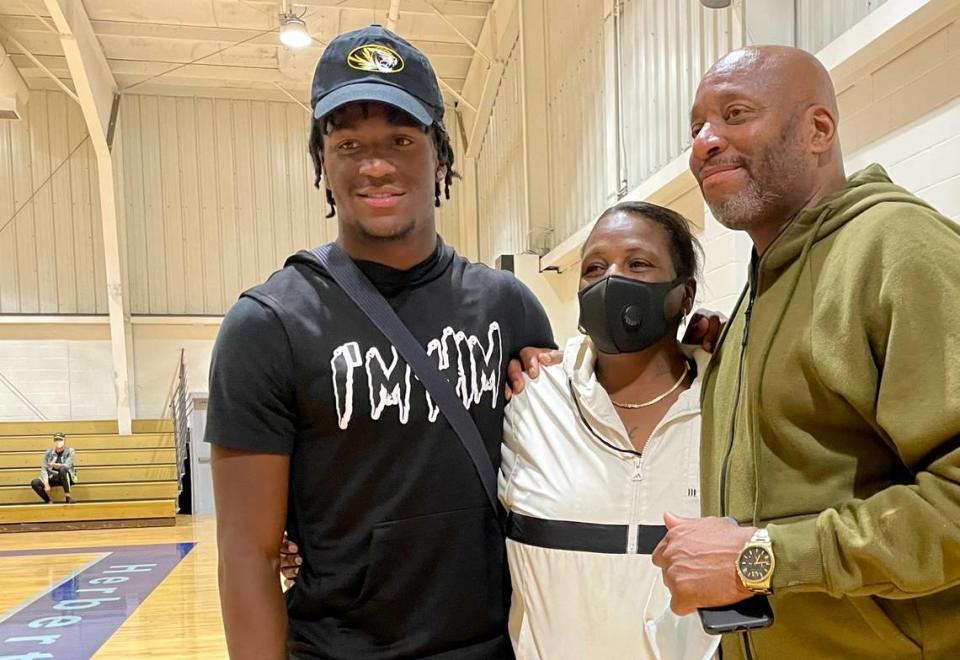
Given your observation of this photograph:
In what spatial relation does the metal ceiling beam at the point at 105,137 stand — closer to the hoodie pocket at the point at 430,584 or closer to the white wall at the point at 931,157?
the white wall at the point at 931,157

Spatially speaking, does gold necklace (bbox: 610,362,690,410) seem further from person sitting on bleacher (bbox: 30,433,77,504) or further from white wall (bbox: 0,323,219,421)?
white wall (bbox: 0,323,219,421)

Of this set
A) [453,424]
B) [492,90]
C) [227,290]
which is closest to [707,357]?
[453,424]

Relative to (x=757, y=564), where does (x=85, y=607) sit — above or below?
below

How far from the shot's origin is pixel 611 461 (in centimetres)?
142

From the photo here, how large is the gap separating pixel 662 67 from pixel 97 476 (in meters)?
9.49

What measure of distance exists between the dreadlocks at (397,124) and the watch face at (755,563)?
3.05 feet

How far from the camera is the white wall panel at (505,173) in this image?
845 cm

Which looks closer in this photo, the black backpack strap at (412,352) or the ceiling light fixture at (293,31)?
the black backpack strap at (412,352)

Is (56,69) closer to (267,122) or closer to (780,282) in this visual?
(267,122)

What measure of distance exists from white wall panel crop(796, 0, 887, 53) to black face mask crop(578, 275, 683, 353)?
194 centimetres

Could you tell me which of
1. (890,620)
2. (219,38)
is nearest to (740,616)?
(890,620)

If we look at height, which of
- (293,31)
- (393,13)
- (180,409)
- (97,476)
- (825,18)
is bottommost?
(97,476)

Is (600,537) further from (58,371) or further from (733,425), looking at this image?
(58,371)

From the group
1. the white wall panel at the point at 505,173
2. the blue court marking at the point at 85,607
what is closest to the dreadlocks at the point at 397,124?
the blue court marking at the point at 85,607
